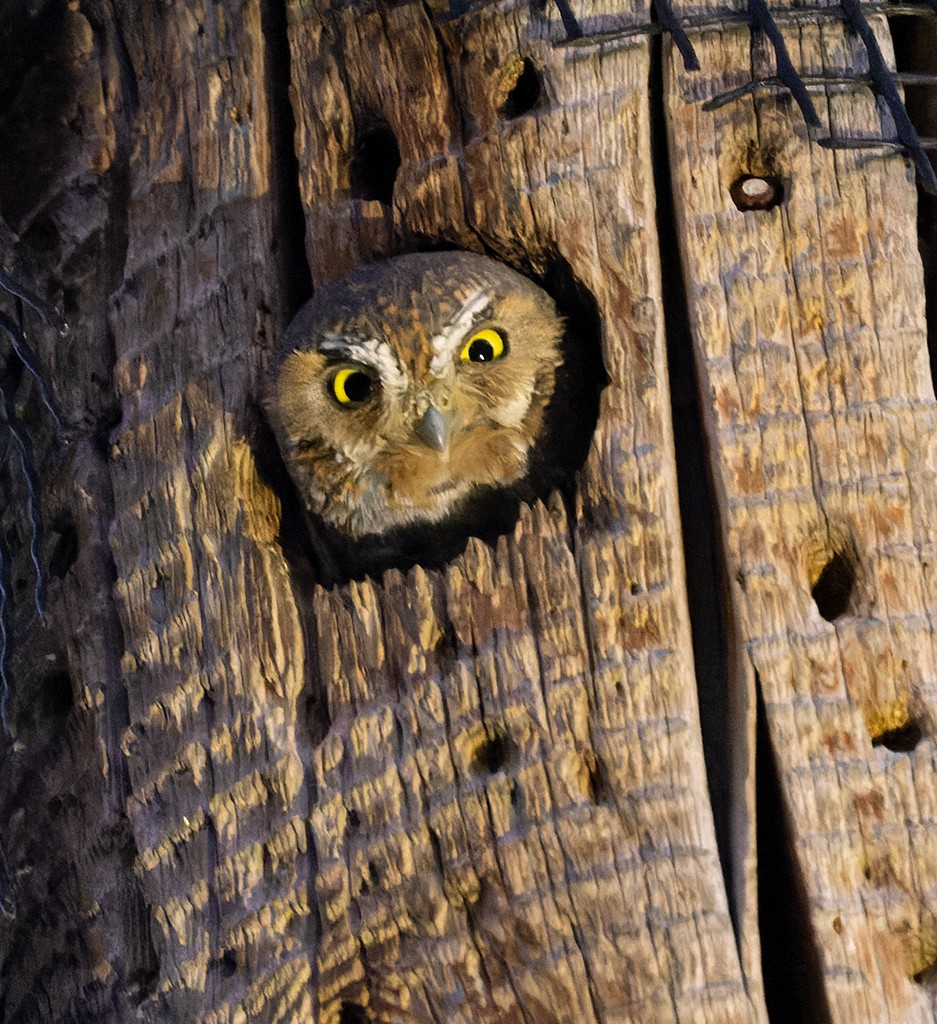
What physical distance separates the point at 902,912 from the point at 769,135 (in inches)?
53.4

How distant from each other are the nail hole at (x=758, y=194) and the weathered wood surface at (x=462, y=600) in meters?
0.04

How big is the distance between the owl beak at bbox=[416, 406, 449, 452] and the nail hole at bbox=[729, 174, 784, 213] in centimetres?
69

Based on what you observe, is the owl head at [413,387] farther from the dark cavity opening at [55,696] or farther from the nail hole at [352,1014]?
the nail hole at [352,1014]

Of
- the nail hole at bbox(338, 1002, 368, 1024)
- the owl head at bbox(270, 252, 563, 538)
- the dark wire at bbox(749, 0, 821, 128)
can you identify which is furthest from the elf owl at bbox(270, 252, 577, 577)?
the nail hole at bbox(338, 1002, 368, 1024)

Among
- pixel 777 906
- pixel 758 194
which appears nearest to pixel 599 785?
pixel 777 906

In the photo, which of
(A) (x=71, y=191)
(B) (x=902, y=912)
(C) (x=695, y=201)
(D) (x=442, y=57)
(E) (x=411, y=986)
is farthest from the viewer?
(A) (x=71, y=191)

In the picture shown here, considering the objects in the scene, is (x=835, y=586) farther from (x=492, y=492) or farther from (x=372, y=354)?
(x=372, y=354)

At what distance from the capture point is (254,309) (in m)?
2.70

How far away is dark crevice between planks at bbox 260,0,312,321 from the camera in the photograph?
2.75 m

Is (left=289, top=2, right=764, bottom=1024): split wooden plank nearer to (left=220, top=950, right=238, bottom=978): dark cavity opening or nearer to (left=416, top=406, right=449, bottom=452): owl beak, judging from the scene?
(left=220, top=950, right=238, bottom=978): dark cavity opening

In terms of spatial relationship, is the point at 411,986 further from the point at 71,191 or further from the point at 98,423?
the point at 71,191

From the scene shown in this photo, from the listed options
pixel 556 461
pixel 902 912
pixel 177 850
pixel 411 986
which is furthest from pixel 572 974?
pixel 556 461

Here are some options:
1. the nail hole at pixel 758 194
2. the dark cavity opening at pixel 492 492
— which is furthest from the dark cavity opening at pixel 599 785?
the nail hole at pixel 758 194

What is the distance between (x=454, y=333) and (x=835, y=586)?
0.88 meters
